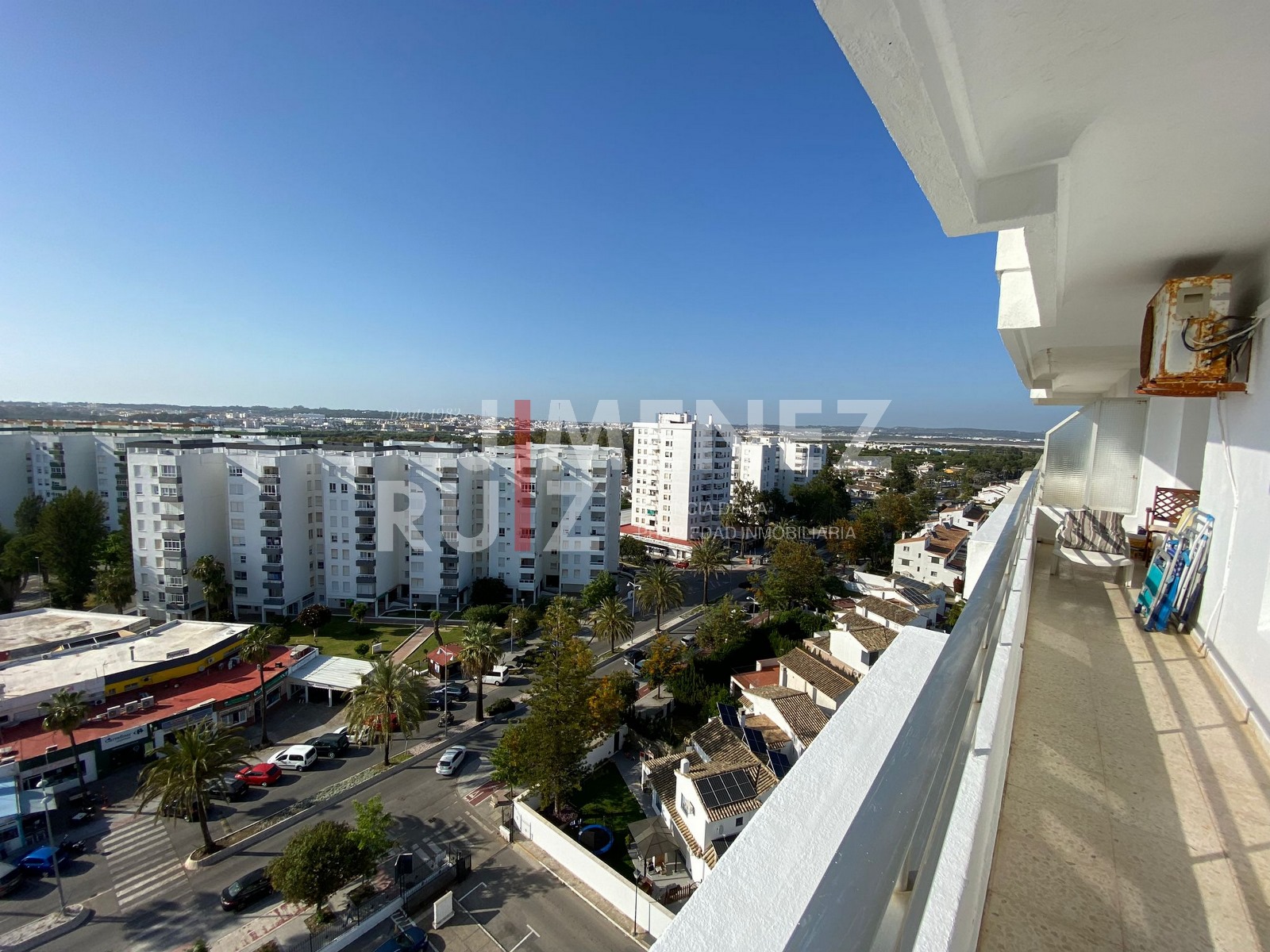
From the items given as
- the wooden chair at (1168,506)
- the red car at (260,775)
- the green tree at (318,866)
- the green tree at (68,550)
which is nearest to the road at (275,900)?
the green tree at (318,866)

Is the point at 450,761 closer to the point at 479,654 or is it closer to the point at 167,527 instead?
the point at 479,654

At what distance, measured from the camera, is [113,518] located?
103 ft

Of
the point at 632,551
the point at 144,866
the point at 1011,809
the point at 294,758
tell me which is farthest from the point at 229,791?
the point at 632,551

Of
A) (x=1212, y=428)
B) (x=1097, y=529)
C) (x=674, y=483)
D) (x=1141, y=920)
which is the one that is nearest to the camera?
(x=1141, y=920)

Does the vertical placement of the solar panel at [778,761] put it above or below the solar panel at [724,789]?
below

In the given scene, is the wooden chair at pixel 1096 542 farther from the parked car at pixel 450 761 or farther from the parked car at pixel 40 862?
the parked car at pixel 40 862

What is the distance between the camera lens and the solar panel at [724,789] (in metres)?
9.19

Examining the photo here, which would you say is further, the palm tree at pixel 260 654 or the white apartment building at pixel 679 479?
the white apartment building at pixel 679 479

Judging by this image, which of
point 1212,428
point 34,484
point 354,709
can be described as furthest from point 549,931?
point 34,484

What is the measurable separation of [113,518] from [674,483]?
104 feet

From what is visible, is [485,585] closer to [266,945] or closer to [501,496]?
[501,496]

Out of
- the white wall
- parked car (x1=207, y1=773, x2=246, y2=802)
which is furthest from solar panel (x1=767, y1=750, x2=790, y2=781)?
parked car (x1=207, y1=773, x2=246, y2=802)

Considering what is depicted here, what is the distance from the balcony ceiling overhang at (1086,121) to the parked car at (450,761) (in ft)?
43.2

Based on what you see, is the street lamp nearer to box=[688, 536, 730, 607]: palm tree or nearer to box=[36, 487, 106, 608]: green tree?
box=[36, 487, 106, 608]: green tree
